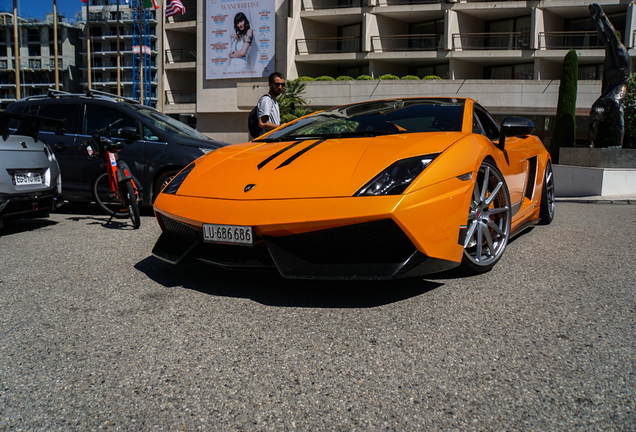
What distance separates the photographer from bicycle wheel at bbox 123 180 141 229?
18.4ft

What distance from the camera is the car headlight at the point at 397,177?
8.77 ft

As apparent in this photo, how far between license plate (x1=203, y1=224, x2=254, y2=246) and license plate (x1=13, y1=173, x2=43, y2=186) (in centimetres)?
315

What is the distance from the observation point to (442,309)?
275 cm

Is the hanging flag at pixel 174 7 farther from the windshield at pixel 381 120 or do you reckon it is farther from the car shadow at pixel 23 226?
the windshield at pixel 381 120

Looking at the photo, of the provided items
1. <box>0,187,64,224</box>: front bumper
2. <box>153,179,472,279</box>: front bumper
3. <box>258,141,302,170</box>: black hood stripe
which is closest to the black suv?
<box>0,187,64,224</box>: front bumper

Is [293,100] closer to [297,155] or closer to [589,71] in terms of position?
[589,71]

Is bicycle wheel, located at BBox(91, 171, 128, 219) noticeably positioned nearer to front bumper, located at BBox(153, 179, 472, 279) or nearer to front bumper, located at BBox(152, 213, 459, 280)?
front bumper, located at BBox(153, 179, 472, 279)

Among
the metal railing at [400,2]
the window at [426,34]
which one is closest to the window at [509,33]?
the window at [426,34]

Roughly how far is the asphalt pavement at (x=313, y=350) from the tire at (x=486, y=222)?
141mm

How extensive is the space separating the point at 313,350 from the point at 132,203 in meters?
4.01

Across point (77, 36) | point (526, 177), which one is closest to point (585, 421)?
point (526, 177)

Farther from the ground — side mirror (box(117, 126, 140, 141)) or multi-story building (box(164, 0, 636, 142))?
multi-story building (box(164, 0, 636, 142))

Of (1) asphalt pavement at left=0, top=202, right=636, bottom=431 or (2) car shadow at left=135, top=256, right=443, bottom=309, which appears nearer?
(1) asphalt pavement at left=0, top=202, right=636, bottom=431

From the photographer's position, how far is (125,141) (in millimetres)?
6641
